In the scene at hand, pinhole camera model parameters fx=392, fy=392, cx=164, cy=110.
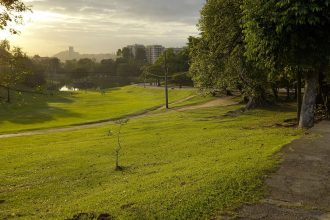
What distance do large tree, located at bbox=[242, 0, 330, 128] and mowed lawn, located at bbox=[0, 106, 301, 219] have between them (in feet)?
15.7

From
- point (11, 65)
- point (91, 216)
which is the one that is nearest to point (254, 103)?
point (11, 65)

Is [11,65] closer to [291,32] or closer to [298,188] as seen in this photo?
[298,188]

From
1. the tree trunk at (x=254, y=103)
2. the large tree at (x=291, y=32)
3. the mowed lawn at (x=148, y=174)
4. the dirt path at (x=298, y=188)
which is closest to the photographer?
the dirt path at (x=298, y=188)

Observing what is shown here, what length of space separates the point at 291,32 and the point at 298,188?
1282 cm

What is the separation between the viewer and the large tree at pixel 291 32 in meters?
22.2

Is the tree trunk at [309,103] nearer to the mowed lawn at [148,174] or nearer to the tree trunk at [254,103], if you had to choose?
the mowed lawn at [148,174]

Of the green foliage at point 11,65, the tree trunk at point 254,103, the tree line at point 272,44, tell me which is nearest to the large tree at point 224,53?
the tree line at point 272,44

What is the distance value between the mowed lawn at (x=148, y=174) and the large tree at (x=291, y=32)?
15.7 feet

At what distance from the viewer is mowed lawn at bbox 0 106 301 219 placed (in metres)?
12.8

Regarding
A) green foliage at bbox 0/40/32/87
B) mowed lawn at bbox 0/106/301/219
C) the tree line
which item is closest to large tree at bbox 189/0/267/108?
the tree line

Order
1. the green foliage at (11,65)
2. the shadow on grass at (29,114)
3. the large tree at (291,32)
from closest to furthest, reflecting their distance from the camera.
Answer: the green foliage at (11,65) < the large tree at (291,32) < the shadow on grass at (29,114)

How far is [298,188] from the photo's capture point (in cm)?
1376

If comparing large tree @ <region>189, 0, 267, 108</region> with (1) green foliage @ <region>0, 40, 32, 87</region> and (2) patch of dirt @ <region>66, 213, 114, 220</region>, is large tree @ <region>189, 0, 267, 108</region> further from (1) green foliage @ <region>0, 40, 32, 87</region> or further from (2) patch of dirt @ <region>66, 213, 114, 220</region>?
(2) patch of dirt @ <region>66, 213, 114, 220</region>

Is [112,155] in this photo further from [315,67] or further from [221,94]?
[221,94]
